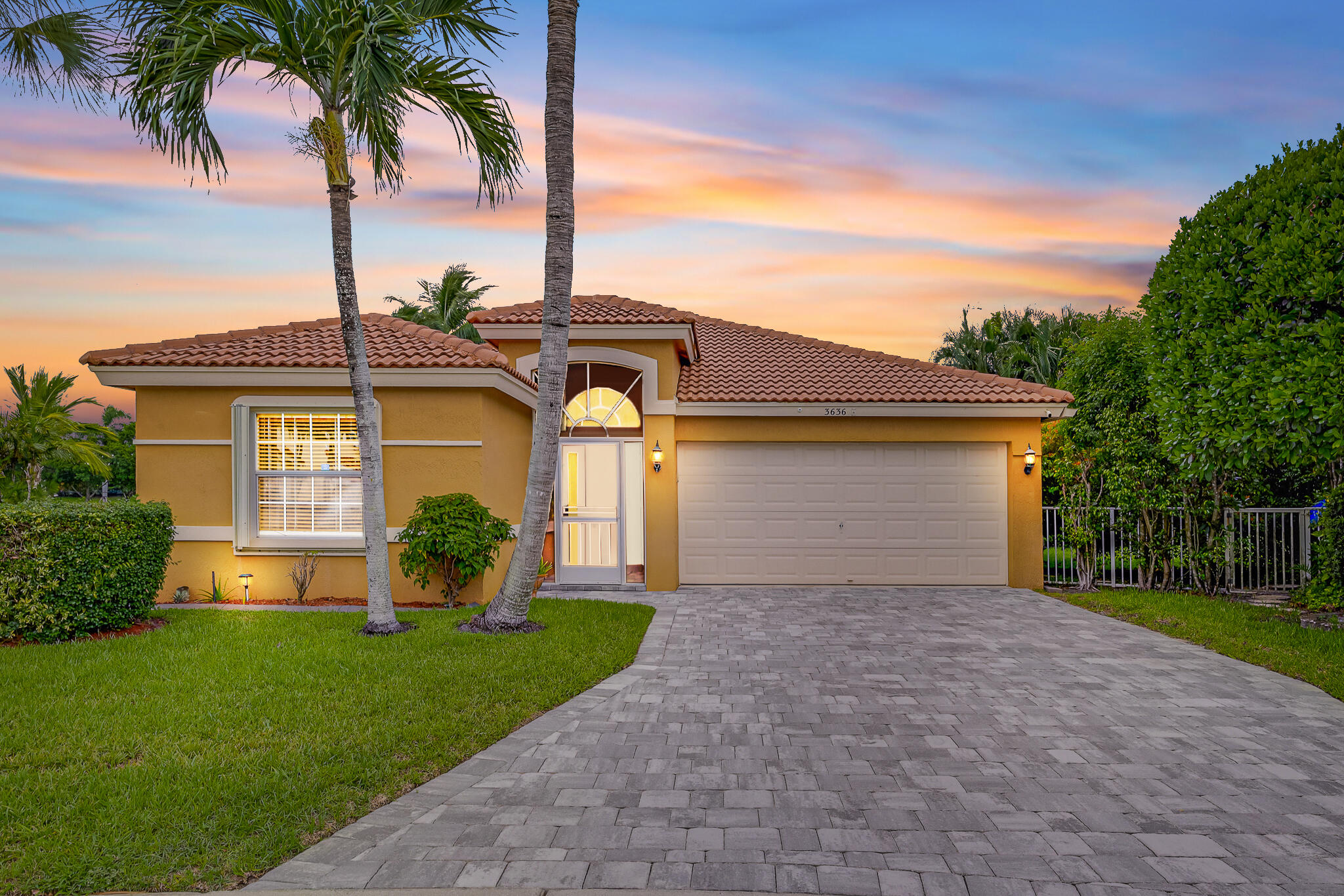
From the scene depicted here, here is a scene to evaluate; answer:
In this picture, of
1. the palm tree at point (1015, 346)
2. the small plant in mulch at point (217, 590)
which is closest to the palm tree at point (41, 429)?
the small plant in mulch at point (217, 590)

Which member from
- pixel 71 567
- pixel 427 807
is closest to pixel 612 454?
pixel 71 567

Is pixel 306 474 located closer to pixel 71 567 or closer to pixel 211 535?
pixel 211 535

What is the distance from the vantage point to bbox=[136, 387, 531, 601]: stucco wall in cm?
1004

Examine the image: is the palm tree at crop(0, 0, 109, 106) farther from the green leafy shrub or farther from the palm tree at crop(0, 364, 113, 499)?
the palm tree at crop(0, 364, 113, 499)

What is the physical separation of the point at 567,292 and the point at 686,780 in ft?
18.7

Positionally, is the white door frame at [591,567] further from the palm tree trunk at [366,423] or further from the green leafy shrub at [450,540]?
the palm tree trunk at [366,423]

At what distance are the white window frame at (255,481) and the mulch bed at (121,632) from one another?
168cm

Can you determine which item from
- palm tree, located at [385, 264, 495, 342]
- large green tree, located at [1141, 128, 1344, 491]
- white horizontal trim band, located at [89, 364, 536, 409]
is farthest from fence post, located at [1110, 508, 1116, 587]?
palm tree, located at [385, 264, 495, 342]

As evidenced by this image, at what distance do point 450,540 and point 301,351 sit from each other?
3835 millimetres

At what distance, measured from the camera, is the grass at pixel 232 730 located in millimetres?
3238

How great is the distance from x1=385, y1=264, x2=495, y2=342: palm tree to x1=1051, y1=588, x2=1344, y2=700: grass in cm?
2438

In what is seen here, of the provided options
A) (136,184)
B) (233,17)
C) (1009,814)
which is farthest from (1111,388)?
(136,184)

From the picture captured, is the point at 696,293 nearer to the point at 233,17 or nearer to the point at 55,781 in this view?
the point at 233,17

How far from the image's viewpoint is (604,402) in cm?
1207
